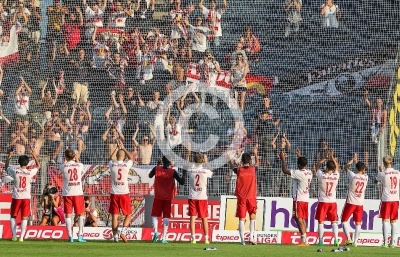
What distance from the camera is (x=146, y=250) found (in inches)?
712

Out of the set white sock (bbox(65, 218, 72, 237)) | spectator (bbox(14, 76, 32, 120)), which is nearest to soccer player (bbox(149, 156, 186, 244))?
white sock (bbox(65, 218, 72, 237))

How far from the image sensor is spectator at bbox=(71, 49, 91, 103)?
1118 inches

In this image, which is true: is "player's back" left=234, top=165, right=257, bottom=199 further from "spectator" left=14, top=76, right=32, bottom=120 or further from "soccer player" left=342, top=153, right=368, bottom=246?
"spectator" left=14, top=76, right=32, bottom=120

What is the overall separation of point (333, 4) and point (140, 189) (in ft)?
30.4

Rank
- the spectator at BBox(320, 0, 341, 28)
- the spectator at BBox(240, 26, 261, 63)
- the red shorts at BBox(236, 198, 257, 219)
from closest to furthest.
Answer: the red shorts at BBox(236, 198, 257, 219) → the spectator at BBox(240, 26, 261, 63) → the spectator at BBox(320, 0, 341, 28)

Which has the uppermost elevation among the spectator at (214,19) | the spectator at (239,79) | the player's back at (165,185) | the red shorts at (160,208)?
the spectator at (214,19)

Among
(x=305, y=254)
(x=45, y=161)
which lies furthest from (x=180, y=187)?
(x=305, y=254)

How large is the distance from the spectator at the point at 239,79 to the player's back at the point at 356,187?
24.3ft

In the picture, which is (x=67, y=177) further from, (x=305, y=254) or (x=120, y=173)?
(x=305, y=254)

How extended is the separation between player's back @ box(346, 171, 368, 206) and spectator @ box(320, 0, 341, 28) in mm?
9533

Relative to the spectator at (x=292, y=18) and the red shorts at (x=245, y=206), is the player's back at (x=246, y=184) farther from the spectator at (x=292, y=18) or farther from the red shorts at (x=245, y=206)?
the spectator at (x=292, y=18)

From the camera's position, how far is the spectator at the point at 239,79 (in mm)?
28312

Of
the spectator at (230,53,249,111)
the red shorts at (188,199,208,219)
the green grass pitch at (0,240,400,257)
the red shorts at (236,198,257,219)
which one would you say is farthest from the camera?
the spectator at (230,53,249,111)

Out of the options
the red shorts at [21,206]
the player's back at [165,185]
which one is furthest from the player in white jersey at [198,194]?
the red shorts at [21,206]
